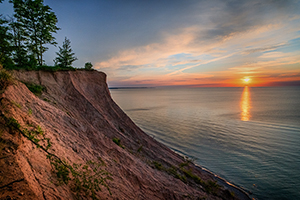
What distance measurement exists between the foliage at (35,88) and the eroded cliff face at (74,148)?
28 centimetres

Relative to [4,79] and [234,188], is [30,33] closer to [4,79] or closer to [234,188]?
[4,79]

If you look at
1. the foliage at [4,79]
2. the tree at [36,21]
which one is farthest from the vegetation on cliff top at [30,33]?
the foliage at [4,79]

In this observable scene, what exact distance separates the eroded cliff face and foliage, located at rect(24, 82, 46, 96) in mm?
281

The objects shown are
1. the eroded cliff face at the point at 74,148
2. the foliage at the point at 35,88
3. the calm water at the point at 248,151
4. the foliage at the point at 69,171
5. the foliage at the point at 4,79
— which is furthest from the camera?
the calm water at the point at 248,151

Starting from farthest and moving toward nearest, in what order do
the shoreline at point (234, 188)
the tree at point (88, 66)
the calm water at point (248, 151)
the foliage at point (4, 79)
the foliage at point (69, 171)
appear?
the tree at point (88, 66) < the calm water at point (248, 151) < the shoreline at point (234, 188) < the foliage at point (4, 79) < the foliage at point (69, 171)

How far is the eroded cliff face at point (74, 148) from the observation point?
3.94 metres

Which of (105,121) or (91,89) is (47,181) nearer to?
(105,121)

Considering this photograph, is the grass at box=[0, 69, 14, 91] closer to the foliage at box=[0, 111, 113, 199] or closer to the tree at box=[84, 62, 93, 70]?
the foliage at box=[0, 111, 113, 199]

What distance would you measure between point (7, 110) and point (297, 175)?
21.4 m

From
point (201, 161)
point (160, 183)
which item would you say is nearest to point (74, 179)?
point (160, 183)

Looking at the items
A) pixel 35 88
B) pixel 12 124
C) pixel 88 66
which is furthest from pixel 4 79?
pixel 88 66

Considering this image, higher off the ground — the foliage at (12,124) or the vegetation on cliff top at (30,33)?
the vegetation on cliff top at (30,33)

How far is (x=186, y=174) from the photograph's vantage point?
12.3m

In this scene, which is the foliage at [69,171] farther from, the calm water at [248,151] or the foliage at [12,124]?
the calm water at [248,151]
